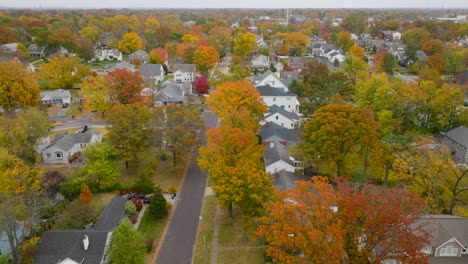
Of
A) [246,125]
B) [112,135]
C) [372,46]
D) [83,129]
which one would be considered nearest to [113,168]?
[112,135]

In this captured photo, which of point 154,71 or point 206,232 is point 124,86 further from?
point 206,232

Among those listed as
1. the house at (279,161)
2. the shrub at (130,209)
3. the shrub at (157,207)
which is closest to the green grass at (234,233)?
the shrub at (157,207)

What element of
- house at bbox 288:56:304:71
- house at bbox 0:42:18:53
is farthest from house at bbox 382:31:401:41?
house at bbox 0:42:18:53

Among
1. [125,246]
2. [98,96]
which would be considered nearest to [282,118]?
[98,96]

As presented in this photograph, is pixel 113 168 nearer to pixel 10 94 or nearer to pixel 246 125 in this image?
pixel 246 125

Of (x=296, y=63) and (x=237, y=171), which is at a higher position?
(x=296, y=63)

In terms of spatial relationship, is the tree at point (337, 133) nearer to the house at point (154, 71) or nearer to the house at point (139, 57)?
the house at point (154, 71)

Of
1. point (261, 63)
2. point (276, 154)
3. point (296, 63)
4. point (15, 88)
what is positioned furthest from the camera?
point (296, 63)

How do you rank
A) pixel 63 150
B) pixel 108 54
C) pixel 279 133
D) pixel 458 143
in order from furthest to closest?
pixel 108 54 < pixel 279 133 < pixel 458 143 < pixel 63 150
